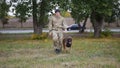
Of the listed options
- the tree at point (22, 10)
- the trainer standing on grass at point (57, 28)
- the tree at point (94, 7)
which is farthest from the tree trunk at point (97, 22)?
the trainer standing on grass at point (57, 28)

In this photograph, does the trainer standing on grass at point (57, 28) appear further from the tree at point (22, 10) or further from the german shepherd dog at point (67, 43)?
the tree at point (22, 10)

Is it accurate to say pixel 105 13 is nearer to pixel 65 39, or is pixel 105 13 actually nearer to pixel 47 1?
pixel 47 1

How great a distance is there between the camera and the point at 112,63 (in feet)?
39.7

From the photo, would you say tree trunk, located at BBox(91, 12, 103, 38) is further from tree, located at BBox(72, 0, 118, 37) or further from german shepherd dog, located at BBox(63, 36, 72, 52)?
german shepherd dog, located at BBox(63, 36, 72, 52)

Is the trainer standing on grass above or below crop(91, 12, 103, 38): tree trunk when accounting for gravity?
above

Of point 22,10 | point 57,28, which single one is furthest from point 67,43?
point 22,10

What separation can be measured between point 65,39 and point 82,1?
1516 centimetres

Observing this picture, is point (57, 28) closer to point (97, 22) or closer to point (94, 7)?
point (94, 7)

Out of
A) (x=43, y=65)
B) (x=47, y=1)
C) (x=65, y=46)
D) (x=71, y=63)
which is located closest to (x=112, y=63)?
(x=71, y=63)

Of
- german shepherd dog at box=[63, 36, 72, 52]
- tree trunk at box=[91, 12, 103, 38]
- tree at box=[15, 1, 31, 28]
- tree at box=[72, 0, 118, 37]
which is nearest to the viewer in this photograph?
german shepherd dog at box=[63, 36, 72, 52]

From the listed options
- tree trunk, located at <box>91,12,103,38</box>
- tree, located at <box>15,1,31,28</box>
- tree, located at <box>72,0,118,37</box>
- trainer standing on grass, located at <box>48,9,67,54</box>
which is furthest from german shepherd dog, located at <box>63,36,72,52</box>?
tree trunk, located at <box>91,12,103,38</box>

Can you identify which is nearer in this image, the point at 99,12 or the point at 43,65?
the point at 43,65

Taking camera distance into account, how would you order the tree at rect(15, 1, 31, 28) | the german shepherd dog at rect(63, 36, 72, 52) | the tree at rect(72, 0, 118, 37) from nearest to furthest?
the german shepherd dog at rect(63, 36, 72, 52), the tree at rect(15, 1, 31, 28), the tree at rect(72, 0, 118, 37)

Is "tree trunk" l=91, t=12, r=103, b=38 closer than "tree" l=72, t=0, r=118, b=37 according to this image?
No
